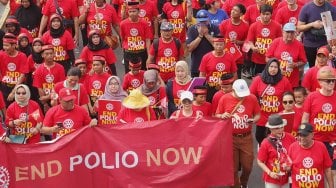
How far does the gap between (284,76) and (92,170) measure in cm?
361

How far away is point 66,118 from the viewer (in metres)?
13.2

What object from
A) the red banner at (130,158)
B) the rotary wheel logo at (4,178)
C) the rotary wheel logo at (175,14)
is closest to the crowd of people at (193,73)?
the rotary wheel logo at (175,14)

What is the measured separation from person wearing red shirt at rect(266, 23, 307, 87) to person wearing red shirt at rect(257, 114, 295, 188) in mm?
2975

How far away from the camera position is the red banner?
1220cm

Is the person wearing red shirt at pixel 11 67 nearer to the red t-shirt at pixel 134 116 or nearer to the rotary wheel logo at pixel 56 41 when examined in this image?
the rotary wheel logo at pixel 56 41

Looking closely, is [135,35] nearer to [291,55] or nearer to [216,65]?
[216,65]

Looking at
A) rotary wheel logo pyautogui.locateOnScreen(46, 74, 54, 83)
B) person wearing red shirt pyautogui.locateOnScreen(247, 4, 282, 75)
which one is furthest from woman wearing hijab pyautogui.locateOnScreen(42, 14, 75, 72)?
person wearing red shirt pyautogui.locateOnScreen(247, 4, 282, 75)

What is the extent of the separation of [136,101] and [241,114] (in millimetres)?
1365

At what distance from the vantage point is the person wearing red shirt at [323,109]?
12.9 metres

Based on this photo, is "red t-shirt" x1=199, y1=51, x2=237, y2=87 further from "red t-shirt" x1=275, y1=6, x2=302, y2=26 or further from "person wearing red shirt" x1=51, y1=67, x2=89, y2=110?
"red t-shirt" x1=275, y1=6, x2=302, y2=26

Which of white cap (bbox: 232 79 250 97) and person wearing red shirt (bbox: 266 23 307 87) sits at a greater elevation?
person wearing red shirt (bbox: 266 23 307 87)

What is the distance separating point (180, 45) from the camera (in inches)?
622

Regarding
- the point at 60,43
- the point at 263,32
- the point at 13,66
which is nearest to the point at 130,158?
the point at 13,66

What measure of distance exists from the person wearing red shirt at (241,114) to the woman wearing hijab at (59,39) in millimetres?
3878
